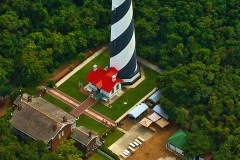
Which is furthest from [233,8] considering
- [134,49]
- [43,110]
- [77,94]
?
[43,110]

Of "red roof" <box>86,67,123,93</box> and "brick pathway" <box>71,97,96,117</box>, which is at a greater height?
"red roof" <box>86,67,123,93</box>

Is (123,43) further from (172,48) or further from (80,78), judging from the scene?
(80,78)

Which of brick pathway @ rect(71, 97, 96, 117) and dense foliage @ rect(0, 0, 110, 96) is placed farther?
dense foliage @ rect(0, 0, 110, 96)

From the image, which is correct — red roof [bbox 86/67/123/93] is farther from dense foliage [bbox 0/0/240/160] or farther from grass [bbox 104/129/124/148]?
grass [bbox 104/129/124/148]

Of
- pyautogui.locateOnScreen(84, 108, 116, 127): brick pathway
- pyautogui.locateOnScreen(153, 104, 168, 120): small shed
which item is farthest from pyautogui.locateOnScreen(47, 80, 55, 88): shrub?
pyautogui.locateOnScreen(153, 104, 168, 120): small shed

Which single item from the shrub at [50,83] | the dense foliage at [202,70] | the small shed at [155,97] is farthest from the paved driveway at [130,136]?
the shrub at [50,83]

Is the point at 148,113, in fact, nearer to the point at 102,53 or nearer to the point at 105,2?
the point at 102,53

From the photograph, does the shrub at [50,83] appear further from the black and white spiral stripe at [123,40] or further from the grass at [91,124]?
the black and white spiral stripe at [123,40]

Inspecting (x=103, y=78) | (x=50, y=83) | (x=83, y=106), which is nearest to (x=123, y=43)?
(x=103, y=78)
